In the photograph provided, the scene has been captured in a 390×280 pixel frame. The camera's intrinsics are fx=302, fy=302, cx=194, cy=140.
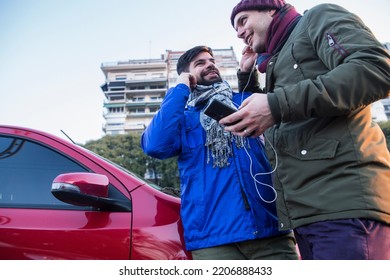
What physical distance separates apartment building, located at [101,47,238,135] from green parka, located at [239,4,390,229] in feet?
135

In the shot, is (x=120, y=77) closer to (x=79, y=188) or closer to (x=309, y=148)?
(x=79, y=188)

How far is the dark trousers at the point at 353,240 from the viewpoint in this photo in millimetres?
978

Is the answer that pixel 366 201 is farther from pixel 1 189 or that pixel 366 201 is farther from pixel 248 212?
pixel 1 189

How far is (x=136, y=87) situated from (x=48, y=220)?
4667cm

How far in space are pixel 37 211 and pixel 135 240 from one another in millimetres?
532

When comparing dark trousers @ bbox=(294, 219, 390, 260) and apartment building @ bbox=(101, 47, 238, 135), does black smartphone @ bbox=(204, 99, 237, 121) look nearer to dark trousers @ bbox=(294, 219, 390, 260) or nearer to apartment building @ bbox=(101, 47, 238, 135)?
dark trousers @ bbox=(294, 219, 390, 260)

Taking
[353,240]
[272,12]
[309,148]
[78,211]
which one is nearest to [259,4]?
[272,12]

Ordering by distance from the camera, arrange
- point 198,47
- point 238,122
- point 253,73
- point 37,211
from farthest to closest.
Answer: point 198,47, point 253,73, point 37,211, point 238,122

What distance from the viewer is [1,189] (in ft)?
5.43

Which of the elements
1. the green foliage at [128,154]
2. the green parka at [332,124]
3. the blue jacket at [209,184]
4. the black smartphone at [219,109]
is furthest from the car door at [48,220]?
the green foliage at [128,154]

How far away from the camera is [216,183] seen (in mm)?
1549

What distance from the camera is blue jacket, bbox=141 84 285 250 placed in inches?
56.2

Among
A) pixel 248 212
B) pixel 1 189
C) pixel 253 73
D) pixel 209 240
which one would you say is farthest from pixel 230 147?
pixel 1 189

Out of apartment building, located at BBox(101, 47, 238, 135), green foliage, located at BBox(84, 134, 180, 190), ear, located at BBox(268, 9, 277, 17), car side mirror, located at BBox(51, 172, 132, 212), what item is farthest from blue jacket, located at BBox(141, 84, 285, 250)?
apartment building, located at BBox(101, 47, 238, 135)
